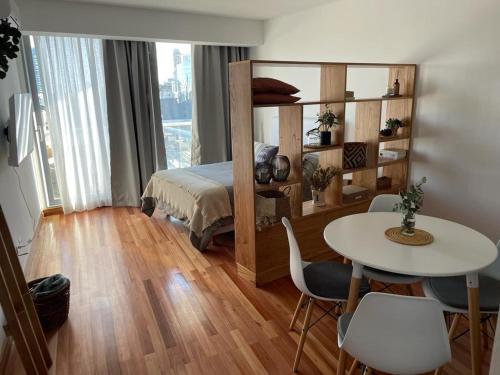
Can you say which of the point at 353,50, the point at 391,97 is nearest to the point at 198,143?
the point at 353,50

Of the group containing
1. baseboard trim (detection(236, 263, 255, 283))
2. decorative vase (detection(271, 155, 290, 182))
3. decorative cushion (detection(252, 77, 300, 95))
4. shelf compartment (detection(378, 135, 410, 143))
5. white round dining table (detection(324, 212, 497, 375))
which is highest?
decorative cushion (detection(252, 77, 300, 95))

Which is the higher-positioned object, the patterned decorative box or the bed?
the patterned decorative box

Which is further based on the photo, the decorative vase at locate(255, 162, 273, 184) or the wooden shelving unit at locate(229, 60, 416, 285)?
the decorative vase at locate(255, 162, 273, 184)

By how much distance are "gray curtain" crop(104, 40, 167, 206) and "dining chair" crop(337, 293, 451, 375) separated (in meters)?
4.24

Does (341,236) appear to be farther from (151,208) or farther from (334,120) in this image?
(151,208)

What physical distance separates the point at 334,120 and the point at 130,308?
7.40ft

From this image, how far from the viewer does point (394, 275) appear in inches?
→ 79.6

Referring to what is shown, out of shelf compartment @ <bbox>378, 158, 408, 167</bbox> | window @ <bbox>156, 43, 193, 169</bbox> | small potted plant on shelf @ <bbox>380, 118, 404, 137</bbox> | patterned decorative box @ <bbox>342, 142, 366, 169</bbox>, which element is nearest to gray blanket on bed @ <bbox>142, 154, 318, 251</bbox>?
patterned decorative box @ <bbox>342, 142, 366, 169</bbox>

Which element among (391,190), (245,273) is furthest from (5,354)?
(391,190)

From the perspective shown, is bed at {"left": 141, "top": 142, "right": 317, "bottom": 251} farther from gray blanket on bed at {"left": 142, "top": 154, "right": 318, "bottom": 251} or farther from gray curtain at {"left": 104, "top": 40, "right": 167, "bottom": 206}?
gray curtain at {"left": 104, "top": 40, "right": 167, "bottom": 206}

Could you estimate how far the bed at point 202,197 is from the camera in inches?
135

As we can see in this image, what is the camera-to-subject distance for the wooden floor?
Result: 81.4 inches

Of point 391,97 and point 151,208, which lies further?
point 151,208

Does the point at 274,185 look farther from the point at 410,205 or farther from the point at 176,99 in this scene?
the point at 176,99
